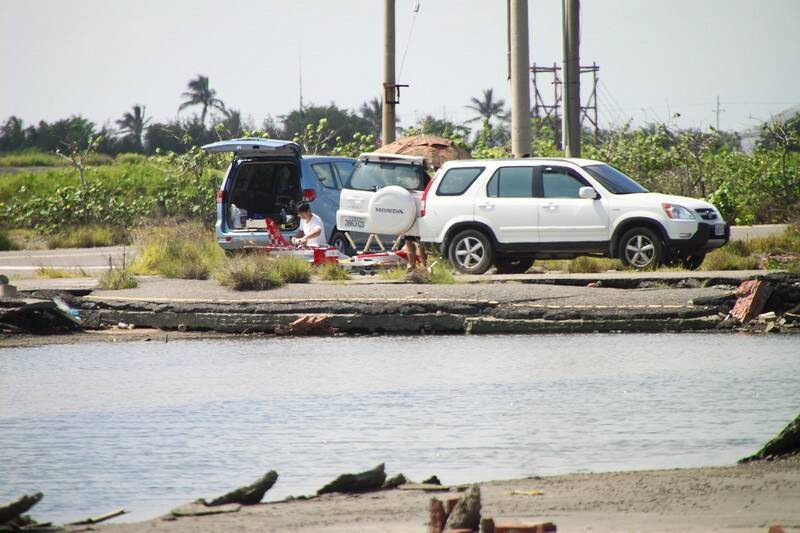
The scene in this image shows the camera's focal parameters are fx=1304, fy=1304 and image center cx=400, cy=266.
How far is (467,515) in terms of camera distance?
19.3 ft

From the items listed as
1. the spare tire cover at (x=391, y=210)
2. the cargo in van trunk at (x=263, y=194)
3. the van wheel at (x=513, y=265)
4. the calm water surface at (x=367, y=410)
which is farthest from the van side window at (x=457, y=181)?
the calm water surface at (x=367, y=410)

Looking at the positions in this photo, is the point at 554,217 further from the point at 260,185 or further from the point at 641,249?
the point at 260,185

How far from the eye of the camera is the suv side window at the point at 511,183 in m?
18.9

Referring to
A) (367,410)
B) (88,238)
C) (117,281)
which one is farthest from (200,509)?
(88,238)

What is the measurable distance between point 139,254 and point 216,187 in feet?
42.5

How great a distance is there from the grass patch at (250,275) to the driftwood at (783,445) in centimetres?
1026

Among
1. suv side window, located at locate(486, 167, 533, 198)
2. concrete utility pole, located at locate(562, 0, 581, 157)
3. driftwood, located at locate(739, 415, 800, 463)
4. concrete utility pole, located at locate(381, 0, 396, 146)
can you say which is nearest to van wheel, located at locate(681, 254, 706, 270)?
suv side window, located at locate(486, 167, 533, 198)

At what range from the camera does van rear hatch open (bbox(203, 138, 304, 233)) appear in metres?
20.9

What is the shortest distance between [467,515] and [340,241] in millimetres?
15756

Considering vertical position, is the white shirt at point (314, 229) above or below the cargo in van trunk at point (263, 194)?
below

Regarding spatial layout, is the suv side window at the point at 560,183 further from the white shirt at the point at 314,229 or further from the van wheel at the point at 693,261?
the white shirt at the point at 314,229

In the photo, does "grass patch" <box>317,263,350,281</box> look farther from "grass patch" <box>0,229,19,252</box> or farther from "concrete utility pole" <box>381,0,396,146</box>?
"grass patch" <box>0,229,19,252</box>

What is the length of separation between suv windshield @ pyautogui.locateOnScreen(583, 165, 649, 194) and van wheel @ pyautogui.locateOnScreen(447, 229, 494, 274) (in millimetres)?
1810

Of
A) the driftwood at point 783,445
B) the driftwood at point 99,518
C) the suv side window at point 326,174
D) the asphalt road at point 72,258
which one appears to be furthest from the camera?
the asphalt road at point 72,258
